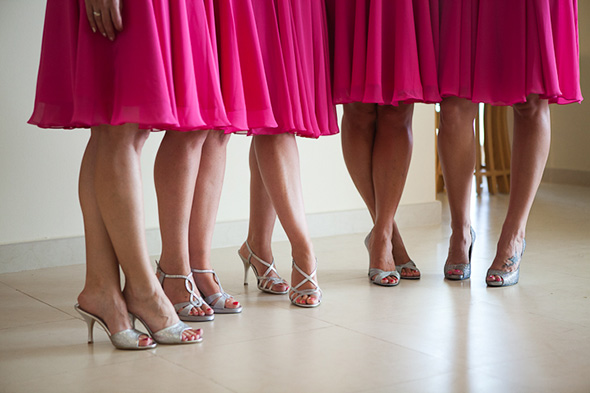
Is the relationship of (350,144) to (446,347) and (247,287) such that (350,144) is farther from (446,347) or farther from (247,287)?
(446,347)

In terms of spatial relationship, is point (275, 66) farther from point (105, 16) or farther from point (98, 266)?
point (98, 266)

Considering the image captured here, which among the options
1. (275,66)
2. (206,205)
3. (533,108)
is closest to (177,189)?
(206,205)

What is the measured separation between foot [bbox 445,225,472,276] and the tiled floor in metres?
0.06

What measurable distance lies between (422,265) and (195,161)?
105cm

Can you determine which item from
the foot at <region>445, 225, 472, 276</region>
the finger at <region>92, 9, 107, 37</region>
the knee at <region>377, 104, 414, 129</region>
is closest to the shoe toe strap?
the foot at <region>445, 225, 472, 276</region>

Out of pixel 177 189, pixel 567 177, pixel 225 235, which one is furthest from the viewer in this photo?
pixel 567 177

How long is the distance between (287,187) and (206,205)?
0.21 meters

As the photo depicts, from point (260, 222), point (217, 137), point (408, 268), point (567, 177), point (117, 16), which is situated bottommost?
point (567, 177)

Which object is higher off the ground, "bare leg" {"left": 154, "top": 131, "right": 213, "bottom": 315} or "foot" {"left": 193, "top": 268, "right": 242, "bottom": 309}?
"bare leg" {"left": 154, "top": 131, "right": 213, "bottom": 315}

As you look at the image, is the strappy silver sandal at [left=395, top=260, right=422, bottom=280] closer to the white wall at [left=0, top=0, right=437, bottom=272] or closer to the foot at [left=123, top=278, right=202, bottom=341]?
the foot at [left=123, top=278, right=202, bottom=341]

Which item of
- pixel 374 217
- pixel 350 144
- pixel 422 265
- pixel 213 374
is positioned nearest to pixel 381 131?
pixel 350 144

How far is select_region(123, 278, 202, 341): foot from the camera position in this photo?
1.47 metres

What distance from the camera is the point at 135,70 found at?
1.36 meters

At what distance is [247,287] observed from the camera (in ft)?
6.83
